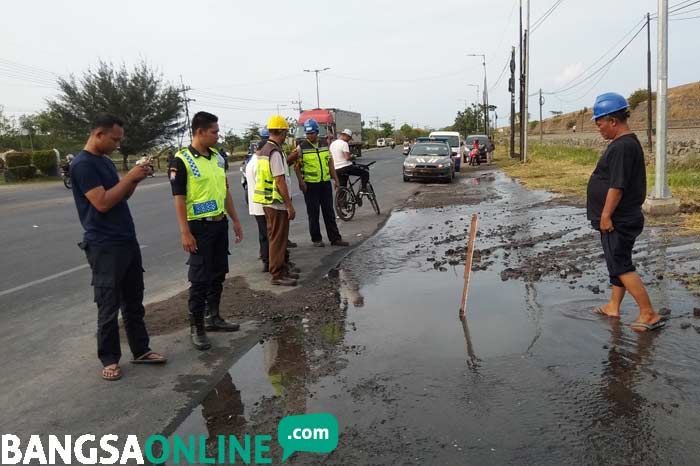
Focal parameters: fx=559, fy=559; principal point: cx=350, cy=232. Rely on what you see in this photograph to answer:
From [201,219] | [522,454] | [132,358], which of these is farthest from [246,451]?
[201,219]

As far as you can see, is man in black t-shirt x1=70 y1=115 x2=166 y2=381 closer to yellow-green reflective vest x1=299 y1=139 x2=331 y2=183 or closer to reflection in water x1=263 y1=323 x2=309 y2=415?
reflection in water x1=263 y1=323 x2=309 y2=415

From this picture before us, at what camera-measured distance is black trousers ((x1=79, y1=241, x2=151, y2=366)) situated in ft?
13.3

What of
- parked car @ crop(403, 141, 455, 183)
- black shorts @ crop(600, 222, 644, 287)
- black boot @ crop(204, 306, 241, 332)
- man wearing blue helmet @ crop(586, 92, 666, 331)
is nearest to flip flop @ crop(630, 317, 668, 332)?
man wearing blue helmet @ crop(586, 92, 666, 331)

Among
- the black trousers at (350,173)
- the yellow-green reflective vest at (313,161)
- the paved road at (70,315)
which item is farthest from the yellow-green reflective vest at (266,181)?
the black trousers at (350,173)

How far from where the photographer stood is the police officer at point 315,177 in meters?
8.69

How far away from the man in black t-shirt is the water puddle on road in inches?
37.4

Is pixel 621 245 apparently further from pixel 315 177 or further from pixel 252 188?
pixel 315 177

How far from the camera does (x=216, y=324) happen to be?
16.8 ft

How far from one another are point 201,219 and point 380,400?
2150 mm

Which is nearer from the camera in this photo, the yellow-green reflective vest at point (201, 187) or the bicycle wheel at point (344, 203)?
the yellow-green reflective vest at point (201, 187)

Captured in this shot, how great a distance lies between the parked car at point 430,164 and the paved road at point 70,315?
25.3 ft

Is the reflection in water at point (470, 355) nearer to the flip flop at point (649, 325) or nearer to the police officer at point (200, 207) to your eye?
the flip flop at point (649, 325)

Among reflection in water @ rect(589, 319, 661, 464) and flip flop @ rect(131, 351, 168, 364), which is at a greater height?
flip flop @ rect(131, 351, 168, 364)

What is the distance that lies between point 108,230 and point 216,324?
4.80 ft
